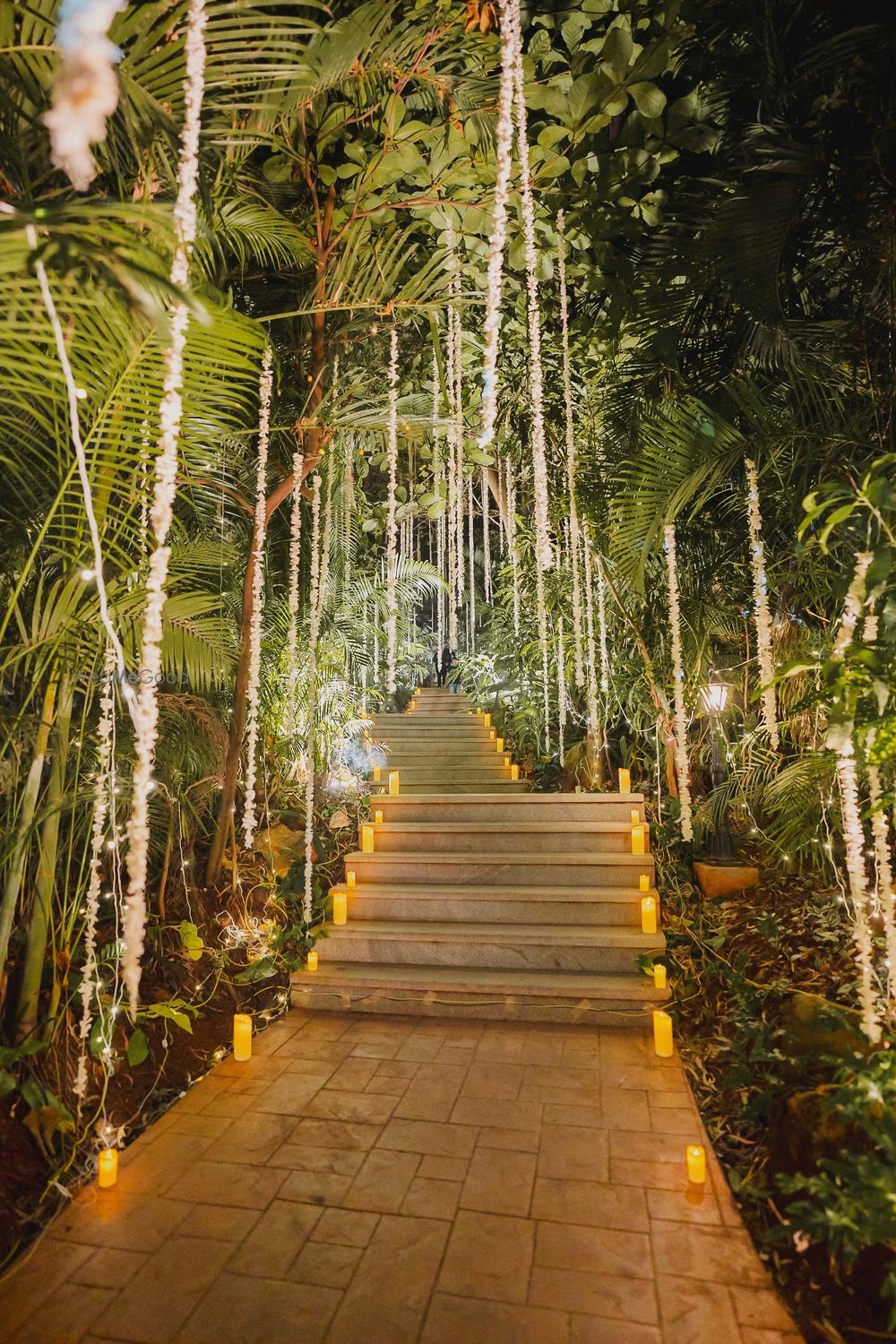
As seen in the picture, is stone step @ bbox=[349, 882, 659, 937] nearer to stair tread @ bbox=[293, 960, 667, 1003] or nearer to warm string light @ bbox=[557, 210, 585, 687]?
stair tread @ bbox=[293, 960, 667, 1003]

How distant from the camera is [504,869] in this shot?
418cm

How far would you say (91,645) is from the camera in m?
2.07

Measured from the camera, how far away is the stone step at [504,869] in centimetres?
409

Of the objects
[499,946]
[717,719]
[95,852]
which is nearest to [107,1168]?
[95,852]

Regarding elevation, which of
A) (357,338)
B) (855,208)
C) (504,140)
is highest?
(357,338)

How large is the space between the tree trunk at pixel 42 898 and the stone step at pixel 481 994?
1.54 m

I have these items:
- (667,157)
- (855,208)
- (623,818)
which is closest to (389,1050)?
(623,818)

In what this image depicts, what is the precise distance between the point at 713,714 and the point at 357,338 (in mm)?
2963

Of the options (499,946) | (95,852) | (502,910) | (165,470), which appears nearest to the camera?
(165,470)

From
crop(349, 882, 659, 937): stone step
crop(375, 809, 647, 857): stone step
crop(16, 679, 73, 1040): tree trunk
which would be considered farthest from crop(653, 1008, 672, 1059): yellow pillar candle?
crop(16, 679, 73, 1040): tree trunk

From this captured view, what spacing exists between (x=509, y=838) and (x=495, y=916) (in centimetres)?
69

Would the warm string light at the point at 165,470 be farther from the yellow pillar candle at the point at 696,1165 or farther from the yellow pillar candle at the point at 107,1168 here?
the yellow pillar candle at the point at 696,1165

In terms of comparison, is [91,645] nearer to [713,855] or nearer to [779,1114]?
[779,1114]

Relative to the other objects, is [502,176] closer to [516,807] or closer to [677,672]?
[677,672]
